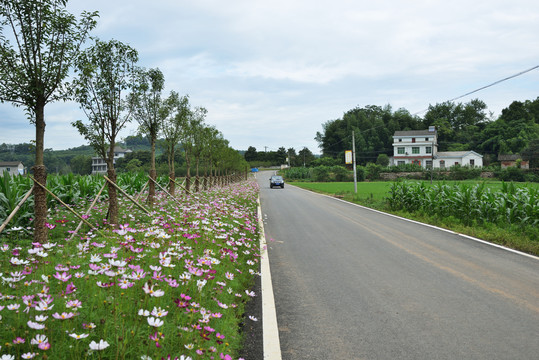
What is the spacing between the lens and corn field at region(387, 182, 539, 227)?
10.1 m

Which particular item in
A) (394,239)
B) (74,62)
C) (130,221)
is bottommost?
(394,239)

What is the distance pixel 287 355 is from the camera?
3281mm

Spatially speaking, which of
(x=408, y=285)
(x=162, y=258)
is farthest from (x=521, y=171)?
(x=162, y=258)

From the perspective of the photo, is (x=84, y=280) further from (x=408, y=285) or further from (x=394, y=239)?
(x=394, y=239)

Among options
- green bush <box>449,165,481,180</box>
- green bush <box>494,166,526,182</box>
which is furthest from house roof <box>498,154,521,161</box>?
green bush <box>494,166,526,182</box>

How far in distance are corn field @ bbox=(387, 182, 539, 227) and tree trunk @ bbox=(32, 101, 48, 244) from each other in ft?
36.0

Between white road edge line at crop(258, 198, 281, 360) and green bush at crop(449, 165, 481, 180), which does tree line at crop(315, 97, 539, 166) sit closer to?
green bush at crop(449, 165, 481, 180)

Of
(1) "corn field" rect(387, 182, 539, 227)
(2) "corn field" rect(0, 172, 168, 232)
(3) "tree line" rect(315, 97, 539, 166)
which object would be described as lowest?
(1) "corn field" rect(387, 182, 539, 227)

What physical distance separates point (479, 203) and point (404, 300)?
8.92 meters

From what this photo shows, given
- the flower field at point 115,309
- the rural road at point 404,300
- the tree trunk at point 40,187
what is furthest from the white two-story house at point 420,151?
the flower field at point 115,309

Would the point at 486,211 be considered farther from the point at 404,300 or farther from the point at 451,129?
the point at 451,129

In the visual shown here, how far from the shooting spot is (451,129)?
320 ft

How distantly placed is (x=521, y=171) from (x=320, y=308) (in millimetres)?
56866

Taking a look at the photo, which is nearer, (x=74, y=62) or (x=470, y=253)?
(x=74, y=62)
